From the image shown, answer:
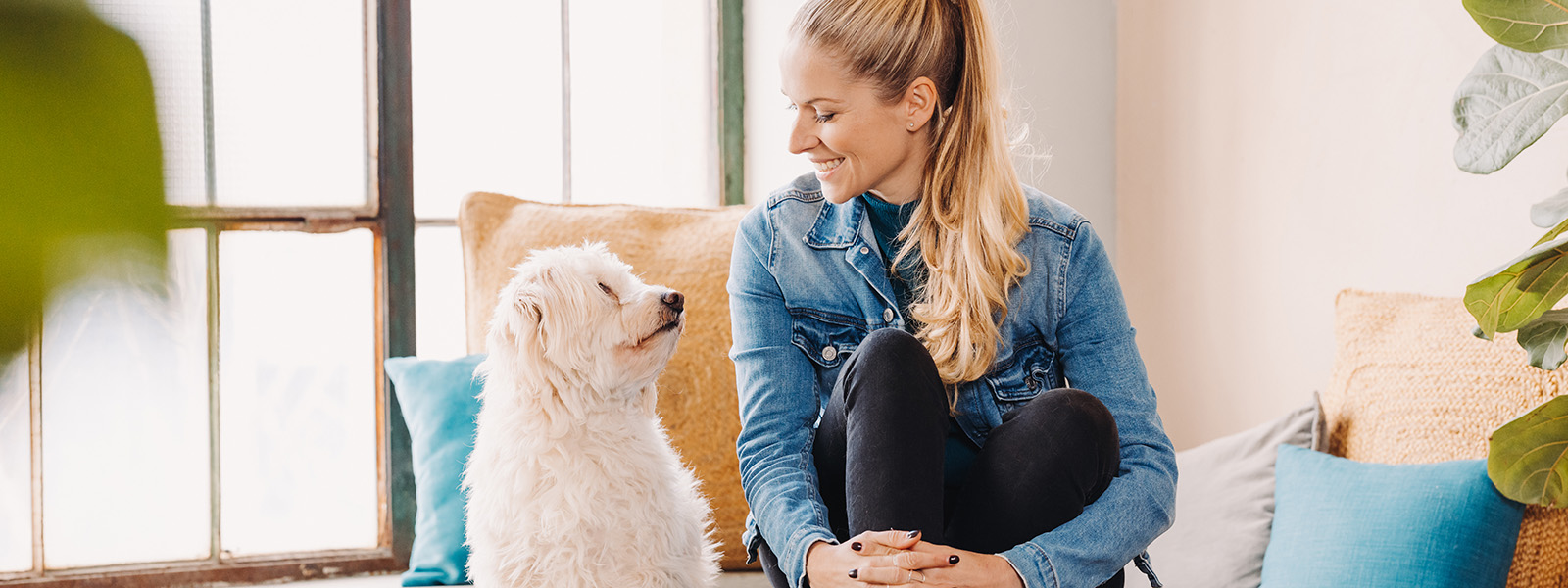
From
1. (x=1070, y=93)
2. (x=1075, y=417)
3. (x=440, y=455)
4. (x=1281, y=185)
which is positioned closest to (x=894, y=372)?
(x=1075, y=417)

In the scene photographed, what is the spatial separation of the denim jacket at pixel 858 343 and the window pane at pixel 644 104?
129 cm

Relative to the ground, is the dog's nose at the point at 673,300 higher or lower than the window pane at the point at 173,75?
lower

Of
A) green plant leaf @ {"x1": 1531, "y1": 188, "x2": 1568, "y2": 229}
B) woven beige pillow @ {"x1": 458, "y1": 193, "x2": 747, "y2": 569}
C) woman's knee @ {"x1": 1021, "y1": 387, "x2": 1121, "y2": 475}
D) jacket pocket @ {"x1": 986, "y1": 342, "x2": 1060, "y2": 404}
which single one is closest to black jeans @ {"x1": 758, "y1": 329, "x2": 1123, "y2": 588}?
woman's knee @ {"x1": 1021, "y1": 387, "x2": 1121, "y2": 475}

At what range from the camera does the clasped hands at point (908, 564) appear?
1.10 meters

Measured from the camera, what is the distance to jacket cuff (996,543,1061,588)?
1166 millimetres

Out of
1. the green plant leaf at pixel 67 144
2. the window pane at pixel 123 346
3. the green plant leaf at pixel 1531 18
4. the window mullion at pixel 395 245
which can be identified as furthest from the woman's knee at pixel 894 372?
the window mullion at pixel 395 245

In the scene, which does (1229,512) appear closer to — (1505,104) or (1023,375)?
(1023,375)

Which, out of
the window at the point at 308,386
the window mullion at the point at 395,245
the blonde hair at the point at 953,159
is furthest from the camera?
the window mullion at the point at 395,245

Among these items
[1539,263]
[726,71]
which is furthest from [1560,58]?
[726,71]

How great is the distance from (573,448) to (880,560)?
1.56 feet

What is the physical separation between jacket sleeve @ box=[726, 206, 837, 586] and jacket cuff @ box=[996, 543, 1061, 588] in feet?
0.68

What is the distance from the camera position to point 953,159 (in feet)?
4.59

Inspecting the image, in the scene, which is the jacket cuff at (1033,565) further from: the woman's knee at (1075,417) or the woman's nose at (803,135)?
the woman's nose at (803,135)

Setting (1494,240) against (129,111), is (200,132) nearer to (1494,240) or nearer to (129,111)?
(129,111)
